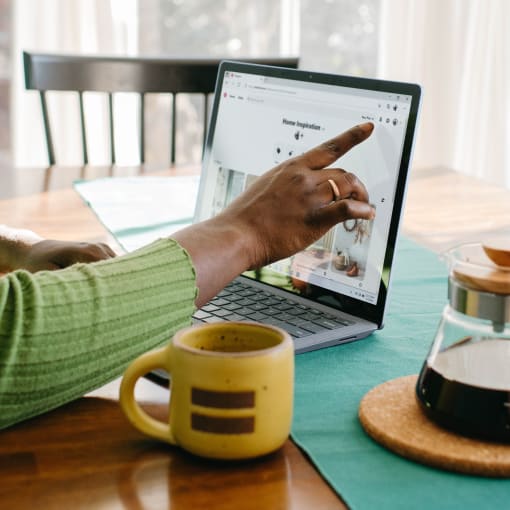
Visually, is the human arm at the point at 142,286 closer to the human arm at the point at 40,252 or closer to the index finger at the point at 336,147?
the index finger at the point at 336,147

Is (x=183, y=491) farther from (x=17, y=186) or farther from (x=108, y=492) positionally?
(x=17, y=186)

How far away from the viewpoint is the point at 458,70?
10.7 feet

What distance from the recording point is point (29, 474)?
0.65 m

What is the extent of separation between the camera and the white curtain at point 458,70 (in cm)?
314

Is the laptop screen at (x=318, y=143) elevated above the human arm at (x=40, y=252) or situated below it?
above

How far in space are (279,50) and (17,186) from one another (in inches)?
69.6

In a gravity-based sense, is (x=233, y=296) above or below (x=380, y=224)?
below

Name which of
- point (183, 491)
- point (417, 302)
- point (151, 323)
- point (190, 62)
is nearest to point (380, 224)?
point (417, 302)

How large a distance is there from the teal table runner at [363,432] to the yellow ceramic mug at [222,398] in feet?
0.18

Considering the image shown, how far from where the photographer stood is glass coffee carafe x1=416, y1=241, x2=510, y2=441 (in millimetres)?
640

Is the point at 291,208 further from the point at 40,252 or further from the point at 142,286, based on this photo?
the point at 40,252

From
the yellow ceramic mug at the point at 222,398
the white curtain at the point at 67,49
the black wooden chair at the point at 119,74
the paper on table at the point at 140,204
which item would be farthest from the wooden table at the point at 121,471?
the white curtain at the point at 67,49

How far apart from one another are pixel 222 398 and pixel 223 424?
0.07ft

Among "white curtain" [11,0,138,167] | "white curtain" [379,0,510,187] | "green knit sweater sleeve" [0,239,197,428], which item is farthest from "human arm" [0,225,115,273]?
"white curtain" [379,0,510,187]
